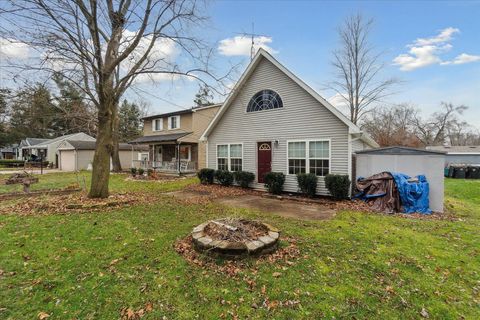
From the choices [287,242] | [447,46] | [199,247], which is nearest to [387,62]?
[447,46]

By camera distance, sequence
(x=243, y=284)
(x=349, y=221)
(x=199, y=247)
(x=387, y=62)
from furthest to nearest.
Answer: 1. (x=387, y=62)
2. (x=349, y=221)
3. (x=199, y=247)
4. (x=243, y=284)

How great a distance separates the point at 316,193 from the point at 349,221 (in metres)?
3.69

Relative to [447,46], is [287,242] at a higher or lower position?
lower

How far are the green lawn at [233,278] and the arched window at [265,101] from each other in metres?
7.50

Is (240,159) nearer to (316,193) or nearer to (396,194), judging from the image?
(316,193)

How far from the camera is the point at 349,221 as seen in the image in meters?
6.90

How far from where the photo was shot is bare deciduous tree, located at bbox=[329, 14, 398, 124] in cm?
2205

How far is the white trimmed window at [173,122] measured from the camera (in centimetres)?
2305

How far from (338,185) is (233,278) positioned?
7262 mm

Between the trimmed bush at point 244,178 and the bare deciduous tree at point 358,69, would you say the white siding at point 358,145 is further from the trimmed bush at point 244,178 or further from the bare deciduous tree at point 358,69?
the bare deciduous tree at point 358,69

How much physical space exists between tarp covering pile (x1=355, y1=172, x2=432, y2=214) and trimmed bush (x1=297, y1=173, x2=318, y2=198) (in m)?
2.33

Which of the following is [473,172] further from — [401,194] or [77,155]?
[77,155]

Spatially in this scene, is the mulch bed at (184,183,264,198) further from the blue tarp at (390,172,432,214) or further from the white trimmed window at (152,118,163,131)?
the white trimmed window at (152,118,163,131)

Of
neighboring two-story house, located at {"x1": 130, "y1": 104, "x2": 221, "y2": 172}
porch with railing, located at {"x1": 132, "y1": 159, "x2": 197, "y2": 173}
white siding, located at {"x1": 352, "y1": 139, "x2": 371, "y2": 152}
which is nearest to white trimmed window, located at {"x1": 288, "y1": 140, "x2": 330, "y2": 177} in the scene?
white siding, located at {"x1": 352, "y1": 139, "x2": 371, "y2": 152}
